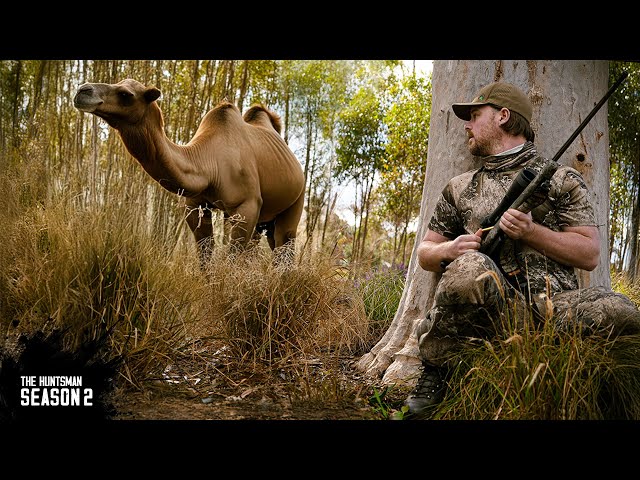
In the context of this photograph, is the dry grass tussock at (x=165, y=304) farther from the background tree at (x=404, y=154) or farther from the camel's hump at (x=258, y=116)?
the background tree at (x=404, y=154)

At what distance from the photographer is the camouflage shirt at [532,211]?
2.27 m

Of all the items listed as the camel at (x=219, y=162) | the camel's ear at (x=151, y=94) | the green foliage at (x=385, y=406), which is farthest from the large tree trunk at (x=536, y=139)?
the camel's ear at (x=151, y=94)

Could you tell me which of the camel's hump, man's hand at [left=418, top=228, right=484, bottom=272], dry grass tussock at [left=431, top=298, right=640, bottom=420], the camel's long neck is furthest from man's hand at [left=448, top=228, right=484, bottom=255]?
the camel's hump

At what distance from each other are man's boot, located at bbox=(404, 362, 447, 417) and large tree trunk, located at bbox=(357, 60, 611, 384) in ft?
1.05

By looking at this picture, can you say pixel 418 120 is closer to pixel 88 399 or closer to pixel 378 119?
A: pixel 378 119

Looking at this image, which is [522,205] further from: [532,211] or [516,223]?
[532,211]

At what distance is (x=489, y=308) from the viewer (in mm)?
2129

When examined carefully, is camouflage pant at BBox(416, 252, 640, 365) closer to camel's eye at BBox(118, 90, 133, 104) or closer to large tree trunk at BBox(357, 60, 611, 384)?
large tree trunk at BBox(357, 60, 611, 384)

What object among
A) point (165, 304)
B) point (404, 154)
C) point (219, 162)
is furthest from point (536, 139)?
point (404, 154)

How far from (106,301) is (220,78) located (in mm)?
3913

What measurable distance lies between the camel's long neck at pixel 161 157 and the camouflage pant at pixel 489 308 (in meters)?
2.14

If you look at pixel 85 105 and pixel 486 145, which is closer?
pixel 486 145

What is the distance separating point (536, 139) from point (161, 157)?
2.46 metres
